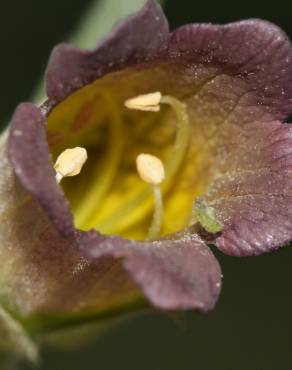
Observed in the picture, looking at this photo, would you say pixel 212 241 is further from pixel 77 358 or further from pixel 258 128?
pixel 77 358

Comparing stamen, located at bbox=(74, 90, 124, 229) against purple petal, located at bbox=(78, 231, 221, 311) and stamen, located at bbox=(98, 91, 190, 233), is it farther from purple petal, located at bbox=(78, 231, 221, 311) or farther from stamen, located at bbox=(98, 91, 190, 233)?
purple petal, located at bbox=(78, 231, 221, 311)

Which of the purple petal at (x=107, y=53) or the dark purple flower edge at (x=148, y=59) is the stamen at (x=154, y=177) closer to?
the dark purple flower edge at (x=148, y=59)

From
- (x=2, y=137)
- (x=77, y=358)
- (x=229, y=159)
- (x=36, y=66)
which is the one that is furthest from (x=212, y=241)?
(x=36, y=66)

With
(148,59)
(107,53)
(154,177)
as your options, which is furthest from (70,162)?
(107,53)

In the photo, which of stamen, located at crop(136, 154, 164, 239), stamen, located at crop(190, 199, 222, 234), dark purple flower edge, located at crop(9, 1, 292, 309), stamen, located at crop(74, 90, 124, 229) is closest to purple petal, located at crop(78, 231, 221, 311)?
dark purple flower edge, located at crop(9, 1, 292, 309)

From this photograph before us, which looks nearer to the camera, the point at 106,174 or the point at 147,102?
the point at 147,102

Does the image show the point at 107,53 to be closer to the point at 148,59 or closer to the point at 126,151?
the point at 148,59
